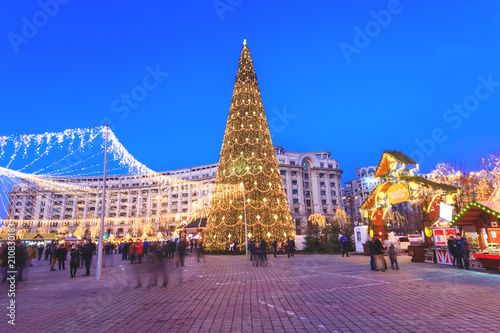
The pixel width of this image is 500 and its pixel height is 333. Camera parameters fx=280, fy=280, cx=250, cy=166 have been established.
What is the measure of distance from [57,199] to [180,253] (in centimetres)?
10829

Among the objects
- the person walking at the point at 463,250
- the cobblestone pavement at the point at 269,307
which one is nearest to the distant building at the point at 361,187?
the person walking at the point at 463,250

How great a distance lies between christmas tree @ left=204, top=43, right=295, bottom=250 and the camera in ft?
87.4

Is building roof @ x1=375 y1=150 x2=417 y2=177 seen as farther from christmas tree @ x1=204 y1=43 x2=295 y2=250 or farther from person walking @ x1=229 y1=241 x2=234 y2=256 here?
person walking @ x1=229 y1=241 x2=234 y2=256

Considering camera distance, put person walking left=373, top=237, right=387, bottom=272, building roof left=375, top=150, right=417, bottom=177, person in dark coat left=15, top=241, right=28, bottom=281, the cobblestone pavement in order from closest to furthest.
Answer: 1. the cobblestone pavement
2. person in dark coat left=15, top=241, right=28, bottom=281
3. person walking left=373, top=237, right=387, bottom=272
4. building roof left=375, top=150, right=417, bottom=177

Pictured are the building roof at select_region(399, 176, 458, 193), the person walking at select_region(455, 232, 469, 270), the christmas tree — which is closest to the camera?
the person walking at select_region(455, 232, 469, 270)

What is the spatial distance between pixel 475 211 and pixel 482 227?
0.96 metres

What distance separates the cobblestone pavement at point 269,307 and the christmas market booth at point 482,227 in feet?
10.6

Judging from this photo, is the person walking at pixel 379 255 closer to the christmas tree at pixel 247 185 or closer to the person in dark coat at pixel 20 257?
the christmas tree at pixel 247 185

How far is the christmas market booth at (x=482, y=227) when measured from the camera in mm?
13281

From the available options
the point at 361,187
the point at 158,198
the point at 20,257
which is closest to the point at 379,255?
the point at 20,257

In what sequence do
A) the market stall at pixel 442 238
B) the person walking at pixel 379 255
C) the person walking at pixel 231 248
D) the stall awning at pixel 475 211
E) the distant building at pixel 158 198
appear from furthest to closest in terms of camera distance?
the distant building at pixel 158 198 < the person walking at pixel 231 248 < the market stall at pixel 442 238 < the stall awning at pixel 475 211 < the person walking at pixel 379 255

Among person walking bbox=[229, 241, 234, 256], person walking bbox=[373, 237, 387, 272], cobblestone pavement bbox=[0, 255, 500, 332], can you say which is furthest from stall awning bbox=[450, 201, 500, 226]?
person walking bbox=[229, 241, 234, 256]

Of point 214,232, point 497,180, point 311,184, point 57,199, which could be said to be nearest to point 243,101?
point 214,232

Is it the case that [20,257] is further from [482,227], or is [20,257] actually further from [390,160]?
[482,227]
